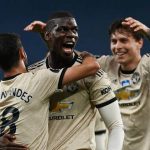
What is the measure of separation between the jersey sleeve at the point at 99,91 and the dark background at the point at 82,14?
342 centimetres

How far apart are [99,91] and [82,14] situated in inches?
144

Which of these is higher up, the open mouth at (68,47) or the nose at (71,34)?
the nose at (71,34)

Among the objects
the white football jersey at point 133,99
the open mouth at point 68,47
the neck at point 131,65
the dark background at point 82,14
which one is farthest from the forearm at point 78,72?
the dark background at point 82,14

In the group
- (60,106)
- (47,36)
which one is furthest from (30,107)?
(47,36)

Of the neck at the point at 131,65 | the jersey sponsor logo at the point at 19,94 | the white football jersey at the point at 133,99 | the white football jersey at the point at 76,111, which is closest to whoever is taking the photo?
the jersey sponsor logo at the point at 19,94

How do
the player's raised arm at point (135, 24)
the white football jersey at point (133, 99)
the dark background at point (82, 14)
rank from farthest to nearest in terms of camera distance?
the dark background at point (82, 14)
the white football jersey at point (133, 99)
the player's raised arm at point (135, 24)

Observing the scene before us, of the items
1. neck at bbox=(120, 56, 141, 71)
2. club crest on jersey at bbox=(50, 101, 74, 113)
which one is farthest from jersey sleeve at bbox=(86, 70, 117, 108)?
neck at bbox=(120, 56, 141, 71)

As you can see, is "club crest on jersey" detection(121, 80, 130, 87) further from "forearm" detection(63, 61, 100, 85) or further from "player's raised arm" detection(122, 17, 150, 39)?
"forearm" detection(63, 61, 100, 85)

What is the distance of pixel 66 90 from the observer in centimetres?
239

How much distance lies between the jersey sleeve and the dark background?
3.42 m

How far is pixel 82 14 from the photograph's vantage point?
5945mm

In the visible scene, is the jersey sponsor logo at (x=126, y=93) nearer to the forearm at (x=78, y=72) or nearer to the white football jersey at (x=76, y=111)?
the white football jersey at (x=76, y=111)

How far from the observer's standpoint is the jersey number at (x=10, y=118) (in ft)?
7.48

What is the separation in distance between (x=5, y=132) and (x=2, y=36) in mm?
426
